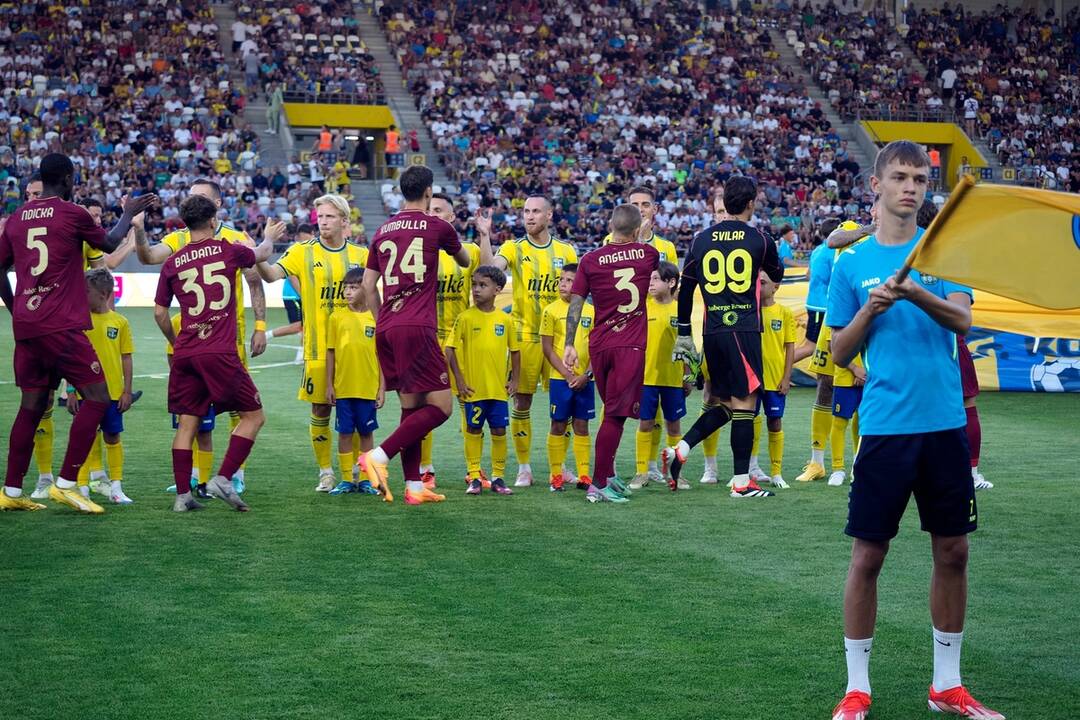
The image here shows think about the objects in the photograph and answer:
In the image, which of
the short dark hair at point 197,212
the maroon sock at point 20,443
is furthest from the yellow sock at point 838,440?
the maroon sock at point 20,443

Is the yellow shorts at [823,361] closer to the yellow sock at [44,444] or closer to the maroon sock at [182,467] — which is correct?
the maroon sock at [182,467]

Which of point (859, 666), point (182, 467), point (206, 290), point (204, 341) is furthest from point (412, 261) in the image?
point (859, 666)

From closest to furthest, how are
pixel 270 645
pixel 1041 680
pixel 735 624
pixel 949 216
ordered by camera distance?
pixel 949 216 → pixel 1041 680 → pixel 270 645 → pixel 735 624

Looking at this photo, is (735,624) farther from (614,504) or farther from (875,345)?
(614,504)

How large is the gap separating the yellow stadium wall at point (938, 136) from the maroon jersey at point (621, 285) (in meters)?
34.7

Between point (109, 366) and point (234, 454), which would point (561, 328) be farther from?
point (109, 366)

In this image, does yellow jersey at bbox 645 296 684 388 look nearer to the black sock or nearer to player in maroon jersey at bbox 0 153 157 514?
the black sock

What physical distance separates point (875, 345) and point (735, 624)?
173 cm

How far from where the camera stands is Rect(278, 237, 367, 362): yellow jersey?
31.0ft

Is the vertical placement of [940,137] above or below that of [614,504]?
above

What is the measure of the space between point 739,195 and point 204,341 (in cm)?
382

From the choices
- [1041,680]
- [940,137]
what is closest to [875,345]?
[1041,680]

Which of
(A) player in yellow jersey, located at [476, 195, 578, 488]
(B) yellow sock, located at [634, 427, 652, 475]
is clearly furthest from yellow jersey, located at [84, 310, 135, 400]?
(B) yellow sock, located at [634, 427, 652, 475]

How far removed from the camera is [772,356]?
404 inches
